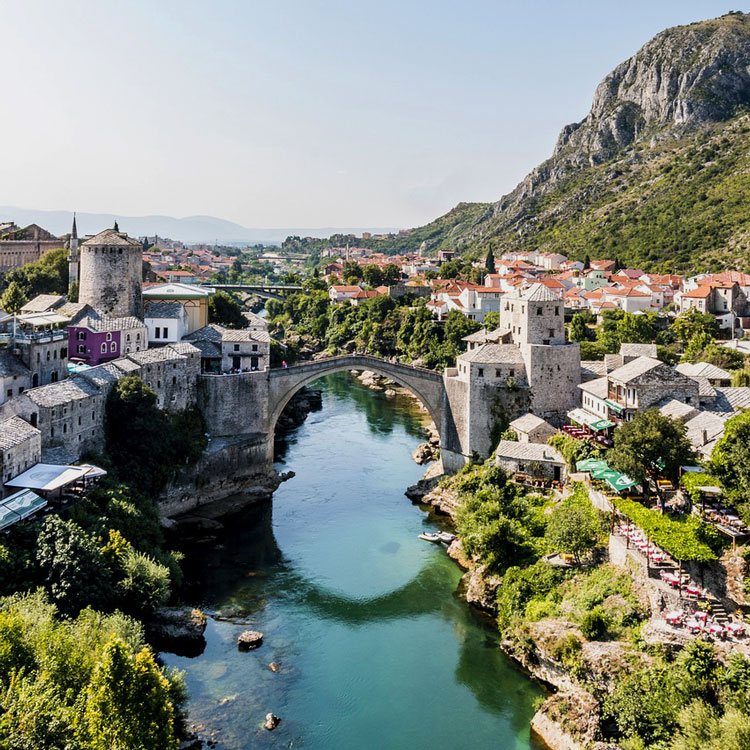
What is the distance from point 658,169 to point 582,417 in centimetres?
6427

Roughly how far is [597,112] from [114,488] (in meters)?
101

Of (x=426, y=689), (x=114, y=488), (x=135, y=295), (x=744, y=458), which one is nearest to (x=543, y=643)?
(x=426, y=689)

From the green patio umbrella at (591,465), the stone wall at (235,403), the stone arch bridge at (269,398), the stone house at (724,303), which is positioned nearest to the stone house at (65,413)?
the stone wall at (235,403)

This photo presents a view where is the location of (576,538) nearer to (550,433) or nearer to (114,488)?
(550,433)

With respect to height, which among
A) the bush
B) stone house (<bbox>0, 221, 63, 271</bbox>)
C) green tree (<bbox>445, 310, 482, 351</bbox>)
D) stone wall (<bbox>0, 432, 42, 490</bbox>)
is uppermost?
stone house (<bbox>0, 221, 63, 271</bbox>)

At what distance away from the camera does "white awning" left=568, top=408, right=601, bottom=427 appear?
93.7 feet

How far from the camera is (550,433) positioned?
29.6 m

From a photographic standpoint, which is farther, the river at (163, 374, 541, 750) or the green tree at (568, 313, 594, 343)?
the green tree at (568, 313, 594, 343)

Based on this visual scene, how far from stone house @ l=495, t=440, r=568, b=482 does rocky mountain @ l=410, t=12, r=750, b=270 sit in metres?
40.3

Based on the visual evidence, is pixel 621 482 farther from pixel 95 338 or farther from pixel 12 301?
pixel 12 301

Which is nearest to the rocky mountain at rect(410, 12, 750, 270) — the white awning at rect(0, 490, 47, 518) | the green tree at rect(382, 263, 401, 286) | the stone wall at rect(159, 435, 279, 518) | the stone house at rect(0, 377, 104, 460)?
the green tree at rect(382, 263, 401, 286)

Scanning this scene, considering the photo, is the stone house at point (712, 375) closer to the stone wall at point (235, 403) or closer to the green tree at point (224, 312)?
the stone wall at point (235, 403)

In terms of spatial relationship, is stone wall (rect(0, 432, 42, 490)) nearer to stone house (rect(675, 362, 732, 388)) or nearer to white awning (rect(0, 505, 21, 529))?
white awning (rect(0, 505, 21, 529))

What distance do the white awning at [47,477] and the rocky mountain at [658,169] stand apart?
2157 inches
